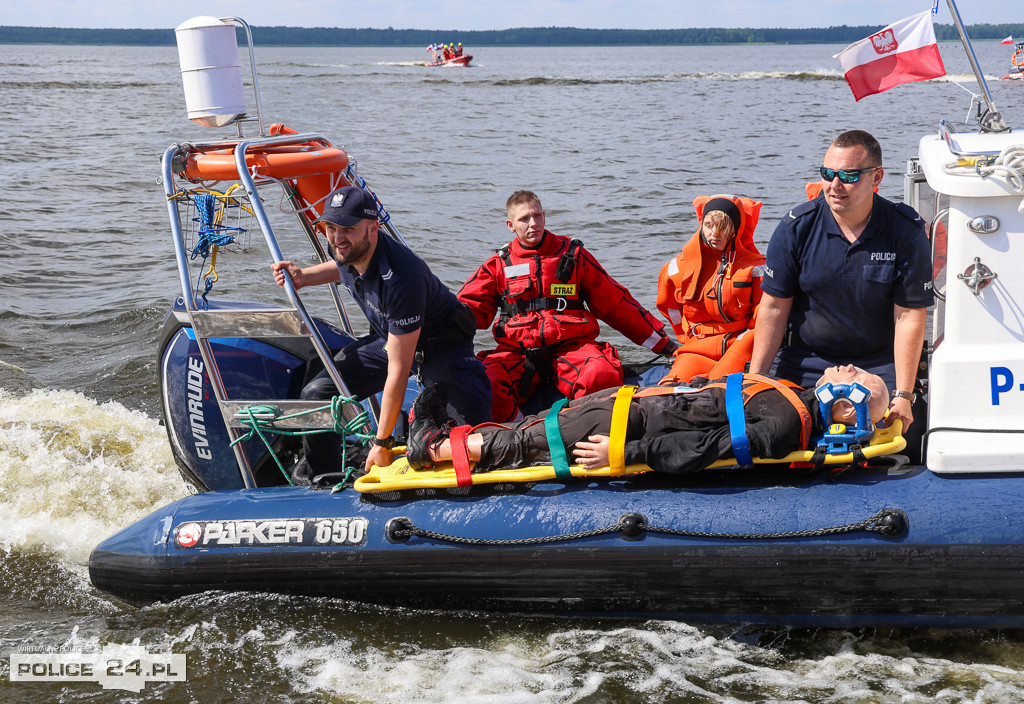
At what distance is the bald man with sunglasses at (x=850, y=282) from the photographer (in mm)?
3107

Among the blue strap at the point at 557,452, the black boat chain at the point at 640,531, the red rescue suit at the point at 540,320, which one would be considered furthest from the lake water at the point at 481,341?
the red rescue suit at the point at 540,320

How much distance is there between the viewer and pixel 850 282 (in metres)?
3.23

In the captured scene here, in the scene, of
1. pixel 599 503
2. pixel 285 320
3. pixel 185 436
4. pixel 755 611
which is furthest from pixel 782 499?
pixel 185 436

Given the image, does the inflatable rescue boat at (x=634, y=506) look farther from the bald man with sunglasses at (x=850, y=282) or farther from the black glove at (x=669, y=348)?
the black glove at (x=669, y=348)

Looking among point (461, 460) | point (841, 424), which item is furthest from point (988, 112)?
point (461, 460)

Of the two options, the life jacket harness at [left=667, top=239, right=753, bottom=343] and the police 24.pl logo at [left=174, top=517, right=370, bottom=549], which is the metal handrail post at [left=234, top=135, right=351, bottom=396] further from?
the life jacket harness at [left=667, top=239, right=753, bottom=343]

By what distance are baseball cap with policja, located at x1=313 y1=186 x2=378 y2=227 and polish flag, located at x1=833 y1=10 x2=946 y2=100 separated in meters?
1.87

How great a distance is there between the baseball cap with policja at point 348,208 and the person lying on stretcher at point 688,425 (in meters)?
0.80

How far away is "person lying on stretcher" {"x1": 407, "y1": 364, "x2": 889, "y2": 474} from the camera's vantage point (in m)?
3.05

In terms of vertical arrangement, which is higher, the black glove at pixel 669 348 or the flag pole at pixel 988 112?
the flag pole at pixel 988 112

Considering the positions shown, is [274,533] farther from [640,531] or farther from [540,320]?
[540,320]

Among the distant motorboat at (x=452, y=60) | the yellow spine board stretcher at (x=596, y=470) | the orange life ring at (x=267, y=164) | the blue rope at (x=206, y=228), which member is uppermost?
the distant motorboat at (x=452, y=60)

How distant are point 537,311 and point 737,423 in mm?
1423

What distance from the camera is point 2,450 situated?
509 centimetres
